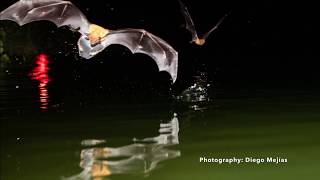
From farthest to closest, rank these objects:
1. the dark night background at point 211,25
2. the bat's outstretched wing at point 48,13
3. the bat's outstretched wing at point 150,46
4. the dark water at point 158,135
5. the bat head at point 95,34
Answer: the dark night background at point 211,25, the bat's outstretched wing at point 150,46, the bat's outstretched wing at point 48,13, the bat head at point 95,34, the dark water at point 158,135

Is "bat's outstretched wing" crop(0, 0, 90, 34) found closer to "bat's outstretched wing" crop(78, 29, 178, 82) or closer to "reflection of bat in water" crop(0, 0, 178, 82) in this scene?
"reflection of bat in water" crop(0, 0, 178, 82)

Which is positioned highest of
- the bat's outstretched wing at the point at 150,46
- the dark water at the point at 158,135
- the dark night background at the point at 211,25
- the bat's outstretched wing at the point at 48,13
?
the dark night background at the point at 211,25

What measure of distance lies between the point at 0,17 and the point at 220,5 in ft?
151

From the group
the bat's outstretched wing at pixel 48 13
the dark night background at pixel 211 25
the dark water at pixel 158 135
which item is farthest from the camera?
the dark night background at pixel 211 25

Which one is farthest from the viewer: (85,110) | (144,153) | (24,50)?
(24,50)

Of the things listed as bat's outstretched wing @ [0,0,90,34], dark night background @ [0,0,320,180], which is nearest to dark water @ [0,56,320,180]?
dark night background @ [0,0,320,180]

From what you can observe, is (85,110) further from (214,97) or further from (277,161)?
(277,161)

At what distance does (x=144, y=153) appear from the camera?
25.6 ft

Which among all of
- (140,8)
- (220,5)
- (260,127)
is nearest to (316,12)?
(220,5)

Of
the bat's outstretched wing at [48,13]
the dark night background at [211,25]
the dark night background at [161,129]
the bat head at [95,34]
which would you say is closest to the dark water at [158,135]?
the dark night background at [161,129]

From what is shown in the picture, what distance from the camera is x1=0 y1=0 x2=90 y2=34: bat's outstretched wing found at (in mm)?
11523

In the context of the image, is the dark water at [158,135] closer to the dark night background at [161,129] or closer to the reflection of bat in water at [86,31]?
the dark night background at [161,129]

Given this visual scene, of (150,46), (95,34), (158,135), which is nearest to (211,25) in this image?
(150,46)

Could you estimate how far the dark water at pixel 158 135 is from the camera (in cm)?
686
